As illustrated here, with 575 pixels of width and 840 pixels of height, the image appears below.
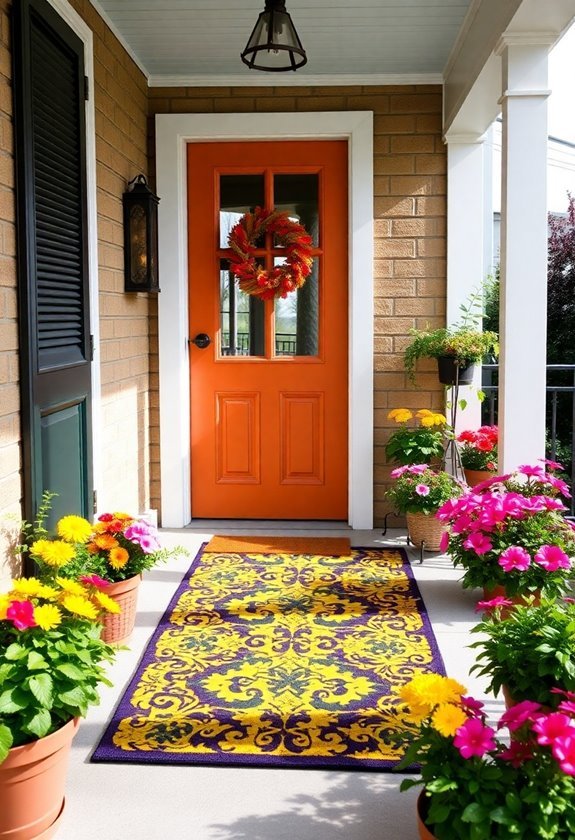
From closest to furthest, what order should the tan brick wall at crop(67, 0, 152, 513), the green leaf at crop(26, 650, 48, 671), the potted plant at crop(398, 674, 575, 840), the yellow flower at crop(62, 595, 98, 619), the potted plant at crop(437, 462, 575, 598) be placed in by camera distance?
the potted plant at crop(398, 674, 575, 840)
the green leaf at crop(26, 650, 48, 671)
the yellow flower at crop(62, 595, 98, 619)
the potted plant at crop(437, 462, 575, 598)
the tan brick wall at crop(67, 0, 152, 513)

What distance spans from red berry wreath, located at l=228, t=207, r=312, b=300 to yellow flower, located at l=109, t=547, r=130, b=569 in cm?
224

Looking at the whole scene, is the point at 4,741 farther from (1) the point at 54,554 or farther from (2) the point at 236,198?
(2) the point at 236,198

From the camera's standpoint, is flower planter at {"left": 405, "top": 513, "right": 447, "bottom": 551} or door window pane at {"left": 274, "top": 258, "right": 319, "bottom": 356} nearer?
flower planter at {"left": 405, "top": 513, "right": 447, "bottom": 551}

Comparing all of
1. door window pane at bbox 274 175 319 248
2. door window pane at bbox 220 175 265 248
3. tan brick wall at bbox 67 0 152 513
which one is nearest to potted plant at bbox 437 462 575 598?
tan brick wall at bbox 67 0 152 513

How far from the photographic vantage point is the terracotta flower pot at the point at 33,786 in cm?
196

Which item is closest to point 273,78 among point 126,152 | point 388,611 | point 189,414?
point 126,152

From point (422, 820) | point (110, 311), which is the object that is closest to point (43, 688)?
point (422, 820)

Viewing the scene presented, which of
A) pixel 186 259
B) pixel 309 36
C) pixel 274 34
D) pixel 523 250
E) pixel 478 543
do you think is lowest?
pixel 478 543

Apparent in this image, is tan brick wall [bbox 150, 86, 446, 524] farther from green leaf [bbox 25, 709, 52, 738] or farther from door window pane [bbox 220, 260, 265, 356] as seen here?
green leaf [bbox 25, 709, 52, 738]

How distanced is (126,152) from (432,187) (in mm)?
1663

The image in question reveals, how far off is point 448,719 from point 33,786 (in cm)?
93

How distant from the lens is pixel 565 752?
1.62 meters

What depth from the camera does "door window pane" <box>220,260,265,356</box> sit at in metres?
5.20

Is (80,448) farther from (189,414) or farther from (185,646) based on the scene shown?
(189,414)
